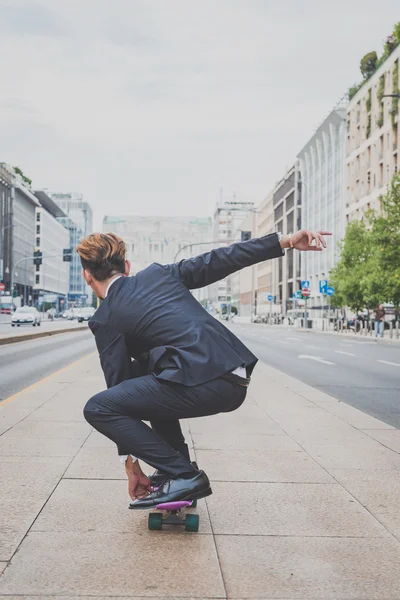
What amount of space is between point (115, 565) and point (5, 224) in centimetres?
11442

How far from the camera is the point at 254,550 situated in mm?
3602

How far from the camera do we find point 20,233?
124 m

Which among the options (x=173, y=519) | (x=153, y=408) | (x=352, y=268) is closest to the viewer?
(x=153, y=408)

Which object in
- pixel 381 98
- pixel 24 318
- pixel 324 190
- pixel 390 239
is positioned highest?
pixel 381 98

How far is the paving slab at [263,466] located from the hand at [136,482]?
121 cm

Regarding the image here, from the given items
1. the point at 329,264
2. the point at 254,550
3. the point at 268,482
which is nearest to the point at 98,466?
the point at 268,482

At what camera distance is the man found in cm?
366

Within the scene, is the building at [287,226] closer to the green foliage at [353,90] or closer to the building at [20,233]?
the green foliage at [353,90]

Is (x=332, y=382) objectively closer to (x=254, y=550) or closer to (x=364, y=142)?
(x=254, y=550)

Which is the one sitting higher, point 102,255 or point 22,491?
point 102,255

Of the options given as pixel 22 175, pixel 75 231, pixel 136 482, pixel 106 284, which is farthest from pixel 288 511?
pixel 75 231

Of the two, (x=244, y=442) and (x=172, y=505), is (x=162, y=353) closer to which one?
(x=172, y=505)

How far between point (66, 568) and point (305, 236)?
78.8 inches

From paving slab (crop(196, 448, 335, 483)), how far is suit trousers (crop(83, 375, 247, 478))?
1.40 metres
